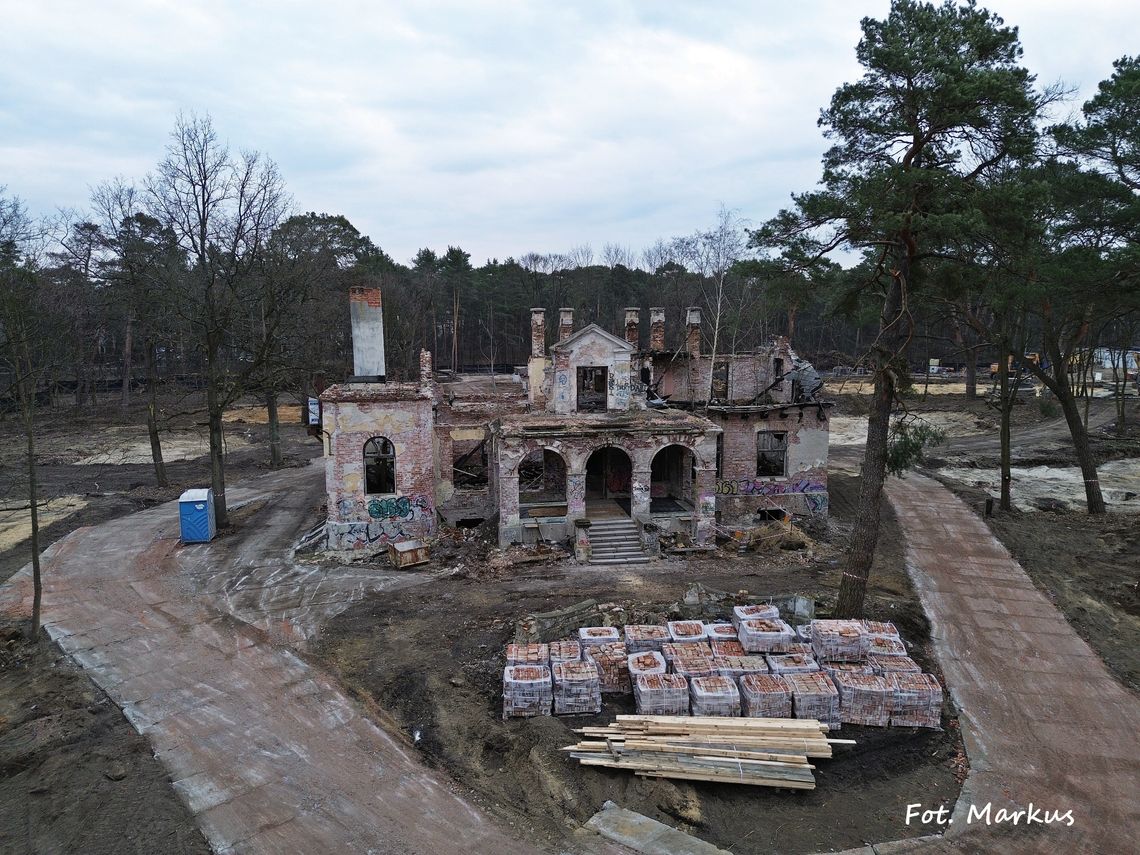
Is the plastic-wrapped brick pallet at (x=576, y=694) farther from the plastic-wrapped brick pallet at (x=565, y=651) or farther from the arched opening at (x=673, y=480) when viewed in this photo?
the arched opening at (x=673, y=480)

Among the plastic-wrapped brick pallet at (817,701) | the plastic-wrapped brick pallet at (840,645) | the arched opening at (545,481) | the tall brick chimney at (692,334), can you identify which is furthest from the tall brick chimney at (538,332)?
the plastic-wrapped brick pallet at (817,701)

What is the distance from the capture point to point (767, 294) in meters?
15.6

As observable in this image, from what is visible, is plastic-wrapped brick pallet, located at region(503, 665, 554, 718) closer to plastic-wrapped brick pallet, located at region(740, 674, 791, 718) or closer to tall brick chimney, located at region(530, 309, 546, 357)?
plastic-wrapped brick pallet, located at region(740, 674, 791, 718)

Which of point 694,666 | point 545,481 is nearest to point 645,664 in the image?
point 694,666

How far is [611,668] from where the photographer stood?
1259cm

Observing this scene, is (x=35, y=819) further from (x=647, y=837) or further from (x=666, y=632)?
(x=666, y=632)

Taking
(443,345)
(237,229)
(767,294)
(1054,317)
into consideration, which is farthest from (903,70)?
(443,345)

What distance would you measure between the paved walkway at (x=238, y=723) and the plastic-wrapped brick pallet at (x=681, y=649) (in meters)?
4.43

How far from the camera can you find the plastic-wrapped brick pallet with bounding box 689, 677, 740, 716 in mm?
11328

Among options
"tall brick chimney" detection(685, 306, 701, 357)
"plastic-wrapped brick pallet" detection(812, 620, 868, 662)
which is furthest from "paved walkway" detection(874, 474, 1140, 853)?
"tall brick chimney" detection(685, 306, 701, 357)

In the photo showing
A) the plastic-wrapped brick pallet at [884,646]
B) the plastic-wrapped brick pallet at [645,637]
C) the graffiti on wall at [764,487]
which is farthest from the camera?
the graffiti on wall at [764,487]

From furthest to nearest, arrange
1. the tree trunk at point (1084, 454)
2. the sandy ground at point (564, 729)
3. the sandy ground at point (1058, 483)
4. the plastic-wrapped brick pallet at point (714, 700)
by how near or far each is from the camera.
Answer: the sandy ground at point (1058, 483) → the tree trunk at point (1084, 454) → the plastic-wrapped brick pallet at point (714, 700) → the sandy ground at point (564, 729)

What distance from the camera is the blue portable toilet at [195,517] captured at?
74.5 feet

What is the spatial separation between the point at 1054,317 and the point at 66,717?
1260 inches
